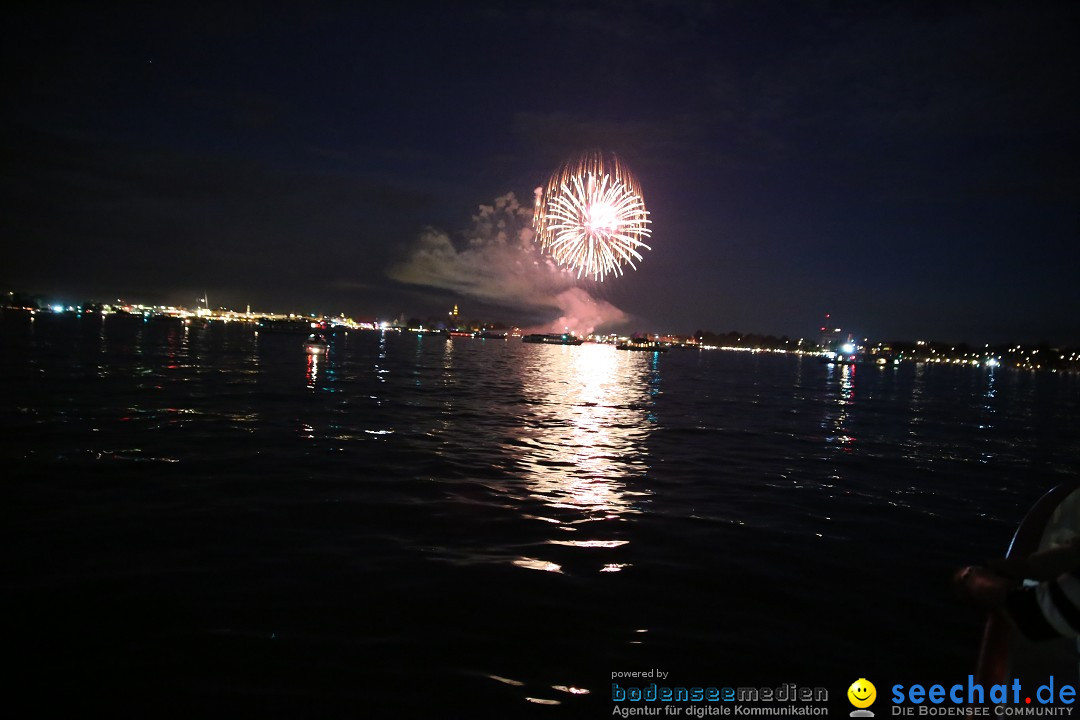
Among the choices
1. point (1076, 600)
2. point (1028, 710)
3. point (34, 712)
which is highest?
point (1076, 600)

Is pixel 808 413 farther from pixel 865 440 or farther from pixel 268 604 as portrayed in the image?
pixel 268 604

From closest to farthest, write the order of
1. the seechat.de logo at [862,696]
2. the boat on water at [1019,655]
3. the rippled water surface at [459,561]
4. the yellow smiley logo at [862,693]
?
the boat on water at [1019,655] → the seechat.de logo at [862,696] → the yellow smiley logo at [862,693] → the rippled water surface at [459,561]

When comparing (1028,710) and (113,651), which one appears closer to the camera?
(1028,710)

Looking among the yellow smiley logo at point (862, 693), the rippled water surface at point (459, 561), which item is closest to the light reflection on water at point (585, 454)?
the rippled water surface at point (459, 561)

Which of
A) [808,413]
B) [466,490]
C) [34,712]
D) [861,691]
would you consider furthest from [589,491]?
[808,413]

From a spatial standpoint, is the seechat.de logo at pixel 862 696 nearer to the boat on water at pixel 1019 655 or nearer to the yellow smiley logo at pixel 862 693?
the yellow smiley logo at pixel 862 693

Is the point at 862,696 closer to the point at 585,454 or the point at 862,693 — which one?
the point at 862,693

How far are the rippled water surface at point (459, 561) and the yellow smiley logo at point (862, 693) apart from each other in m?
0.11

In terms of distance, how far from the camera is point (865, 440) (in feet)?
85.9

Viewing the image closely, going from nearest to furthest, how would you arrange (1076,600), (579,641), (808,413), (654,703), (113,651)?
1. (1076,600)
2. (654,703)
3. (113,651)
4. (579,641)
5. (808,413)

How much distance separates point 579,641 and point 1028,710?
14.3ft

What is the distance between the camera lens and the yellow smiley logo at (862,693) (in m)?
6.19

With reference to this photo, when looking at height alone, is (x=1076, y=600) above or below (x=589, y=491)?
above

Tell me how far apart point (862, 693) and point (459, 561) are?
5.44 meters
